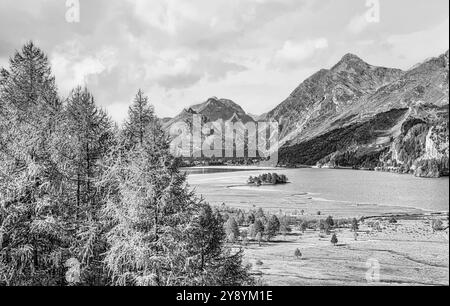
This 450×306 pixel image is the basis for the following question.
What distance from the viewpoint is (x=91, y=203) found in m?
23.8

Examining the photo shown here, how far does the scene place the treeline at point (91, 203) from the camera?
1975 centimetres

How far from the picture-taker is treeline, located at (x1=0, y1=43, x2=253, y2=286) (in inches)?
778

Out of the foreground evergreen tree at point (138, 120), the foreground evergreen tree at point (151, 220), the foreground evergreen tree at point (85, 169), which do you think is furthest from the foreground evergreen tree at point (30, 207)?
the foreground evergreen tree at point (138, 120)

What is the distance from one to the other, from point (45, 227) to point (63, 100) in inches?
427

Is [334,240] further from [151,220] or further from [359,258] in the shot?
[151,220]

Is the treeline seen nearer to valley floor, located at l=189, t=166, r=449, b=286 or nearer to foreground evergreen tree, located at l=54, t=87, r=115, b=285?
foreground evergreen tree, located at l=54, t=87, r=115, b=285

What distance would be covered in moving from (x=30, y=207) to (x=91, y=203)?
415 centimetres

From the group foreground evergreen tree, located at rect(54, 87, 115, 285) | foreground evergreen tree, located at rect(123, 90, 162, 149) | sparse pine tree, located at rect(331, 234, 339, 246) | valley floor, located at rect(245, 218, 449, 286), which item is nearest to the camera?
foreground evergreen tree, located at rect(54, 87, 115, 285)

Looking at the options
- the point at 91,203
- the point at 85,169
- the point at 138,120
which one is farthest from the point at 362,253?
the point at 85,169

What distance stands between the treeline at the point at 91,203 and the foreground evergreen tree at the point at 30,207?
0.16ft

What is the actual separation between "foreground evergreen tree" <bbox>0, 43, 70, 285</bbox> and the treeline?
0.05 metres

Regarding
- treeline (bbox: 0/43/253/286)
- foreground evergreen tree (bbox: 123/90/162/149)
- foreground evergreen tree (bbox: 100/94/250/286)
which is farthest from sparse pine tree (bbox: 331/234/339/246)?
foreground evergreen tree (bbox: 123/90/162/149)

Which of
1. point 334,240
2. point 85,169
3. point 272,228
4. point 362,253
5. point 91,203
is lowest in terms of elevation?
point 362,253
